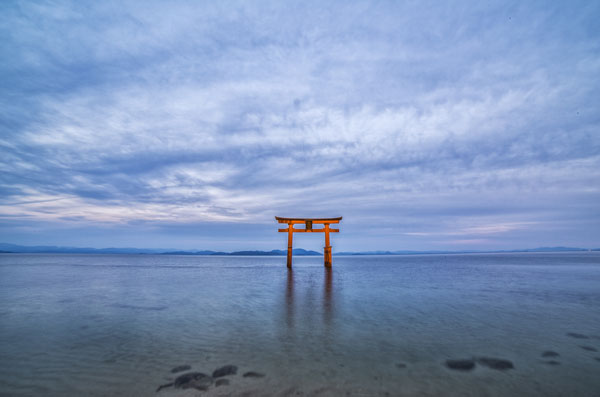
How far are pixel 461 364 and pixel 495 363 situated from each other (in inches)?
24.6

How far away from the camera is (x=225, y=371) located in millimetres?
4336

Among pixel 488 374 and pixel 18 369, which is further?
pixel 18 369

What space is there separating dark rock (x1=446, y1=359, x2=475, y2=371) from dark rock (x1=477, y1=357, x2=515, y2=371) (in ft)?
0.63

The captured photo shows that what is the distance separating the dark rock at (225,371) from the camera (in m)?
4.22

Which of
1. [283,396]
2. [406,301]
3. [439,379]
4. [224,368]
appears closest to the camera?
[283,396]

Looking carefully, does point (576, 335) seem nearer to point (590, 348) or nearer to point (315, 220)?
point (590, 348)

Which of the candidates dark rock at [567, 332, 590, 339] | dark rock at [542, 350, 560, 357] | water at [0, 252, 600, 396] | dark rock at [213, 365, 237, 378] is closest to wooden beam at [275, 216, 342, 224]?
water at [0, 252, 600, 396]

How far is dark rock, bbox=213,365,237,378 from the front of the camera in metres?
4.22

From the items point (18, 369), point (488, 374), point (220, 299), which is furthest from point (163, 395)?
point (220, 299)

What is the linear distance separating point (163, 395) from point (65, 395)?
4.40 feet

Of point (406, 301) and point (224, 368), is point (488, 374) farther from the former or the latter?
point (406, 301)

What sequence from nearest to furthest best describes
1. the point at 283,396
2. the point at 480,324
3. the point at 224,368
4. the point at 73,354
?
the point at 283,396
the point at 224,368
the point at 73,354
the point at 480,324

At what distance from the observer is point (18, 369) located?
4496 mm

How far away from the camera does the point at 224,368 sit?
447cm
